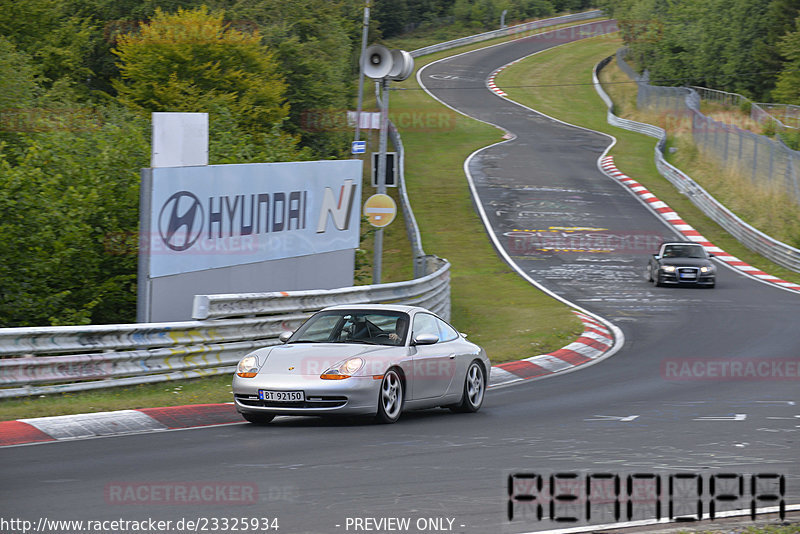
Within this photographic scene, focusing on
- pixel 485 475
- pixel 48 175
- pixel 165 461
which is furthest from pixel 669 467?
pixel 48 175

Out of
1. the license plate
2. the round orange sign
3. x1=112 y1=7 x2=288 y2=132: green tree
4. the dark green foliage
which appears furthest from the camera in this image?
the dark green foliage

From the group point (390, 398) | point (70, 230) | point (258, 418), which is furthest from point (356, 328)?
point (70, 230)

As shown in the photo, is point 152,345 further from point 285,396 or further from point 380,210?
point 380,210

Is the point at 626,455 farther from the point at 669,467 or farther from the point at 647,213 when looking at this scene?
the point at 647,213

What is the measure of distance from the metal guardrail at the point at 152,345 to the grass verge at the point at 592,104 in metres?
21.7

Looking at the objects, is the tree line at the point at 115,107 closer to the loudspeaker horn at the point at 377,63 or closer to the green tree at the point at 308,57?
the green tree at the point at 308,57

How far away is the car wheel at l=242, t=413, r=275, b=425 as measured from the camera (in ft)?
36.3

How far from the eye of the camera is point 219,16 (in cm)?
4034

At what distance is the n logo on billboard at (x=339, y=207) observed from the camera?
65.6 ft

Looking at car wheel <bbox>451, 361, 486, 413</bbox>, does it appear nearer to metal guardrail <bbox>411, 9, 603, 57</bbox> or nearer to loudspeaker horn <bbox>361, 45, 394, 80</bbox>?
loudspeaker horn <bbox>361, 45, 394, 80</bbox>

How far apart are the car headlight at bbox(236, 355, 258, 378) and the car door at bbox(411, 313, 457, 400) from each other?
5.63 ft

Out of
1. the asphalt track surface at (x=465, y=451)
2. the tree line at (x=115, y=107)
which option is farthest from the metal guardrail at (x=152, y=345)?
the asphalt track surface at (x=465, y=451)

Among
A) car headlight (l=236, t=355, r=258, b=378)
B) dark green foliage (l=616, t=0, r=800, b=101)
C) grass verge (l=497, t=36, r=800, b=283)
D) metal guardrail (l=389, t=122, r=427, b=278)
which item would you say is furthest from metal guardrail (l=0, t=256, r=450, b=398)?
dark green foliage (l=616, t=0, r=800, b=101)

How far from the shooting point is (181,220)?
595 inches
